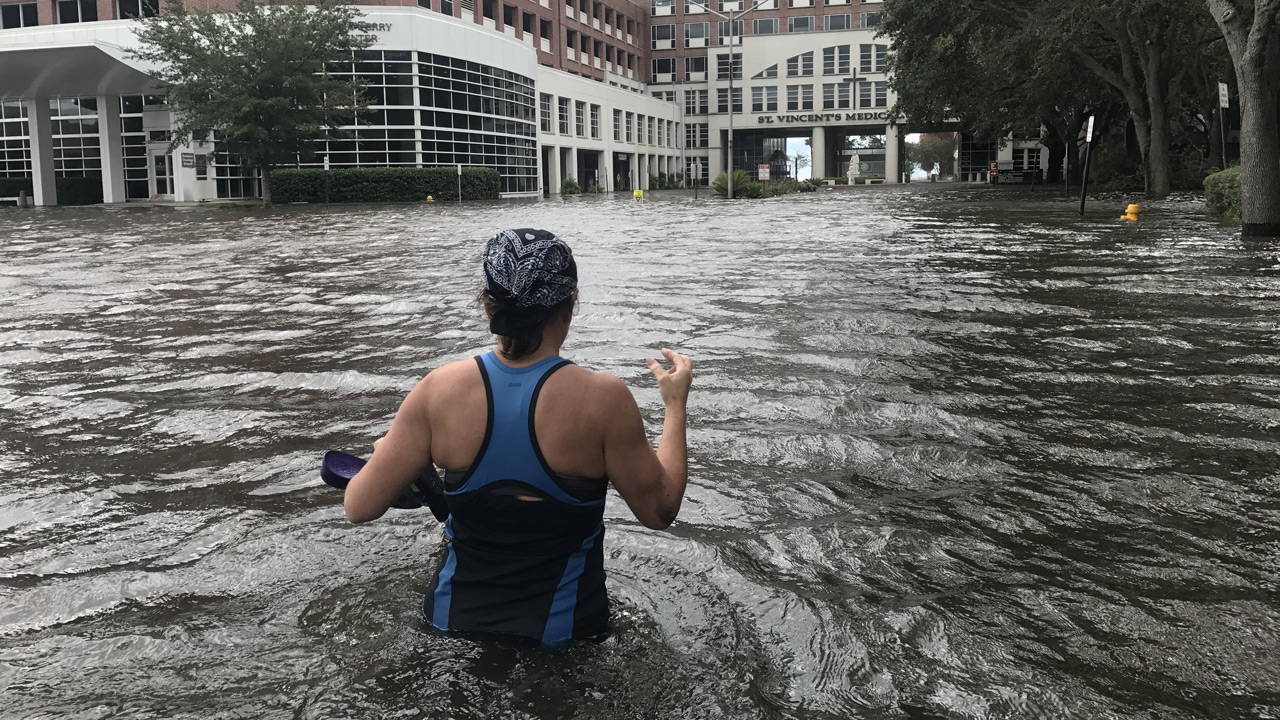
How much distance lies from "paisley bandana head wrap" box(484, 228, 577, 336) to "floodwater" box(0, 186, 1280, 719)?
94 centimetres

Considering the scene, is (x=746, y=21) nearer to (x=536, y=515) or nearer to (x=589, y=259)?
(x=589, y=259)

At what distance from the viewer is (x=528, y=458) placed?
2.93 metres

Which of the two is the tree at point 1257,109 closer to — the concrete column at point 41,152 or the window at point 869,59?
the concrete column at point 41,152

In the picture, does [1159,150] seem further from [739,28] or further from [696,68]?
[696,68]

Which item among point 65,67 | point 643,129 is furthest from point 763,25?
point 65,67

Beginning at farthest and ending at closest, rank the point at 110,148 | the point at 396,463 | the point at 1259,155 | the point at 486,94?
the point at 486,94 < the point at 110,148 < the point at 1259,155 < the point at 396,463

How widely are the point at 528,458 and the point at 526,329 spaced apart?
1.09 ft

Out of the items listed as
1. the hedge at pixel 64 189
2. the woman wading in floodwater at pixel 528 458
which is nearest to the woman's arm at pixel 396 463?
the woman wading in floodwater at pixel 528 458

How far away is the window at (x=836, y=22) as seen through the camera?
93875mm

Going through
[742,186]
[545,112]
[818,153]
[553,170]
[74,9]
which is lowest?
[742,186]

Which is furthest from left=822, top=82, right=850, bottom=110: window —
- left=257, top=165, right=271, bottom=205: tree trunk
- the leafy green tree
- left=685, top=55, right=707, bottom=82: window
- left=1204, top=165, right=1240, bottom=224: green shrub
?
left=1204, top=165, right=1240, bottom=224: green shrub

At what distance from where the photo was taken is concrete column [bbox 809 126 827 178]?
303ft

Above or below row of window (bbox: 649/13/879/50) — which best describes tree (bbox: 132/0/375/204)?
below

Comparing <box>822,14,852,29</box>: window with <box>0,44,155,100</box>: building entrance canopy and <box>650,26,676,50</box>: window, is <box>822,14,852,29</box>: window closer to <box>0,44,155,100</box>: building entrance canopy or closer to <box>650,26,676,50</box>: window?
<box>650,26,676,50</box>: window
